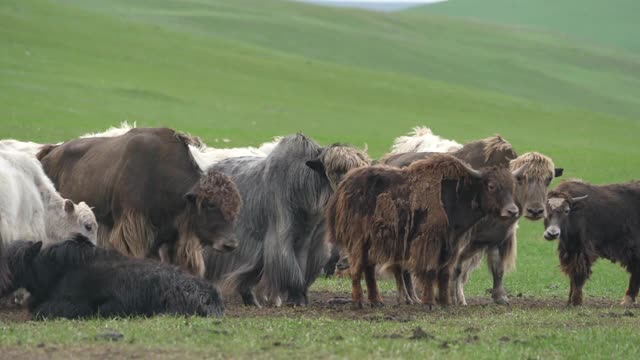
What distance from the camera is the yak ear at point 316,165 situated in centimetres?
1258

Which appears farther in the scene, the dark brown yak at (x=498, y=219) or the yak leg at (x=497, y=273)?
the yak leg at (x=497, y=273)

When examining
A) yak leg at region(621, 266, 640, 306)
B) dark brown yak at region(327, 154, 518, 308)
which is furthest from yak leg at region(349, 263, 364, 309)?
yak leg at region(621, 266, 640, 306)

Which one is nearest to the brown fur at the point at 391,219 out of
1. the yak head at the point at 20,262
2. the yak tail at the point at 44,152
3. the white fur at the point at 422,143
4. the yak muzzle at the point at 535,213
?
the yak muzzle at the point at 535,213

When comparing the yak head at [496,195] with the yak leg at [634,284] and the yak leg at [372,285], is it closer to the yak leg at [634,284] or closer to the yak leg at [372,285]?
the yak leg at [372,285]

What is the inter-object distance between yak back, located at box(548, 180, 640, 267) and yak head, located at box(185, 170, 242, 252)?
11.7 feet

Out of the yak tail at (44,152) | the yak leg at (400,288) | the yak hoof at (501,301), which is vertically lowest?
the yak hoof at (501,301)

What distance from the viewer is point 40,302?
10703 mm

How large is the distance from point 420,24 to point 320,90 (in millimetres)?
30713

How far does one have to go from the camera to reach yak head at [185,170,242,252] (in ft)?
39.0

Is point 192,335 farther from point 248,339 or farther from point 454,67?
point 454,67

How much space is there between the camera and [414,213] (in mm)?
12078

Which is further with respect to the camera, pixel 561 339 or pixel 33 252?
pixel 33 252

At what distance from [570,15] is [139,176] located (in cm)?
10460

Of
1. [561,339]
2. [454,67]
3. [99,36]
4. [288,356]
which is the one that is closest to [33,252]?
[288,356]
